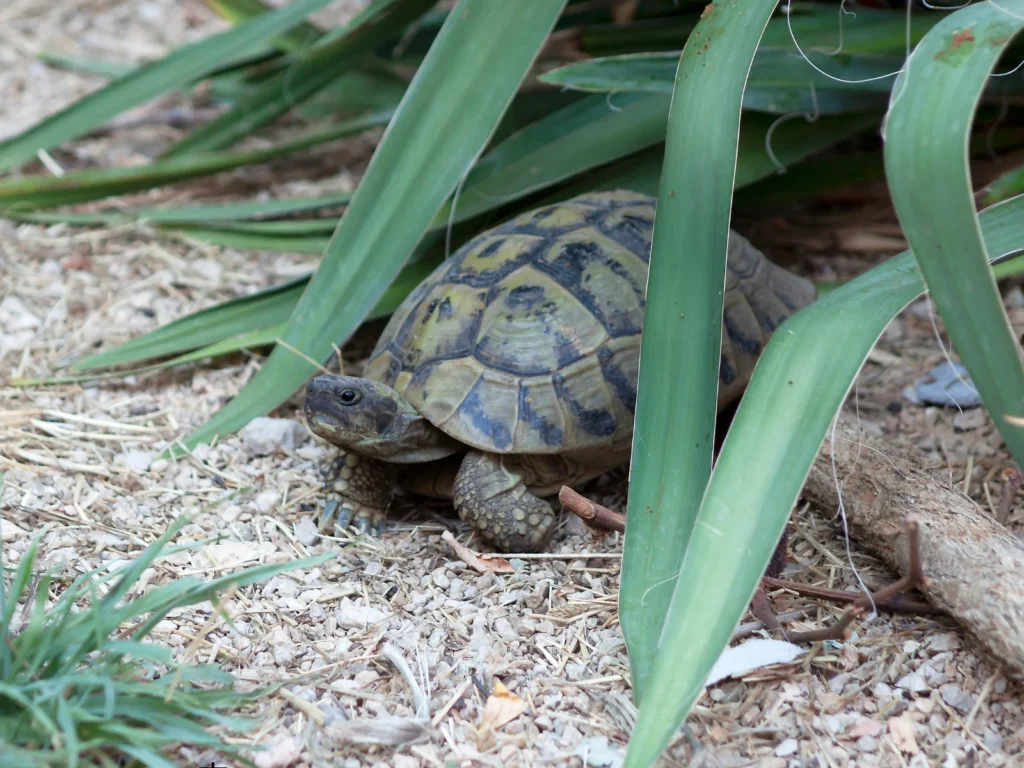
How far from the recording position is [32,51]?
15.9 ft

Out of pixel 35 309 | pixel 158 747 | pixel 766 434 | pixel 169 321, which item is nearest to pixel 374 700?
pixel 158 747

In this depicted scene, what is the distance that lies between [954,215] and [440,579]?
1399 millimetres

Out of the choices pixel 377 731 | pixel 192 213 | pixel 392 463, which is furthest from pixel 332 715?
pixel 192 213

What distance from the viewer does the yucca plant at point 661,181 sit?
152 centimetres

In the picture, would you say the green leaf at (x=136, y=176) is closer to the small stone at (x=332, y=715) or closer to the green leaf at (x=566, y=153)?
the green leaf at (x=566, y=153)

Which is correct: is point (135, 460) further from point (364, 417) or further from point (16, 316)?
point (16, 316)

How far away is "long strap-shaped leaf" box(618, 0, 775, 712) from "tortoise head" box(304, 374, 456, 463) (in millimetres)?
786

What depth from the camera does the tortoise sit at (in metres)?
2.43

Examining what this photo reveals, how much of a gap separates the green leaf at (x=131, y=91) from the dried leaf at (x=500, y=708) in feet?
8.50

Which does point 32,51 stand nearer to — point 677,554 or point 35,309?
point 35,309

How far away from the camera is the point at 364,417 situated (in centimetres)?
242

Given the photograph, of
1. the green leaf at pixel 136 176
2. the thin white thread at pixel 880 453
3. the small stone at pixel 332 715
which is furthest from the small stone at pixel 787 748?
the green leaf at pixel 136 176

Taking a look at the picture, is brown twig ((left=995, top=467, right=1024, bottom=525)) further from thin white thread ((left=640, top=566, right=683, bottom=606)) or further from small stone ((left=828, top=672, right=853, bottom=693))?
thin white thread ((left=640, top=566, right=683, bottom=606))

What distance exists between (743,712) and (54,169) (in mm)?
3505
